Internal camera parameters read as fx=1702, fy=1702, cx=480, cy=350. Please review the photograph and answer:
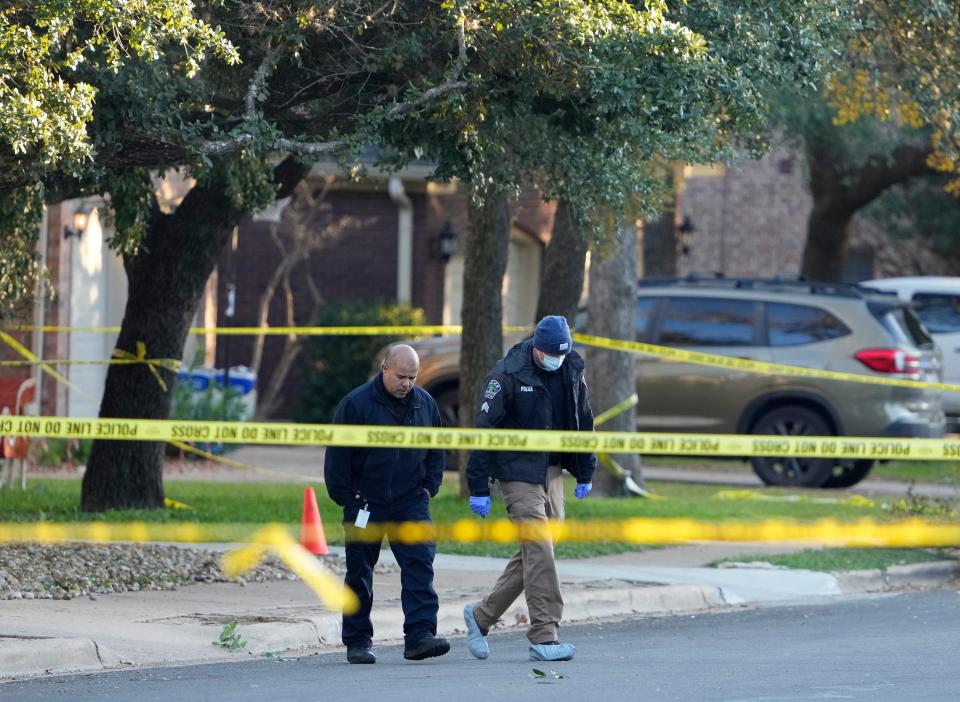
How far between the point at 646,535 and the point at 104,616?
5.31 m

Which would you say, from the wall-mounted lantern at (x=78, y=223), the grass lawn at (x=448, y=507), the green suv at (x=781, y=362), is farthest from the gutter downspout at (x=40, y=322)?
the green suv at (x=781, y=362)

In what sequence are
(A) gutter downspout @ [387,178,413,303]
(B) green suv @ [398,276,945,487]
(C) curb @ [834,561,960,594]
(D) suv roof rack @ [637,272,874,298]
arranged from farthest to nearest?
(A) gutter downspout @ [387,178,413,303], (D) suv roof rack @ [637,272,874,298], (B) green suv @ [398,276,945,487], (C) curb @ [834,561,960,594]

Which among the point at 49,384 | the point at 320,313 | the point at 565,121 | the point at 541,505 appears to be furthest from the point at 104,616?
the point at 320,313

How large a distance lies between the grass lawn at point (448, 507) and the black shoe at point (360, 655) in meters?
3.83

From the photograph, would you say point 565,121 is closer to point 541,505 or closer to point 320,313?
point 541,505

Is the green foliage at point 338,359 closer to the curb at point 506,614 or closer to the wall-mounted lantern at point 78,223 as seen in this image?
the wall-mounted lantern at point 78,223

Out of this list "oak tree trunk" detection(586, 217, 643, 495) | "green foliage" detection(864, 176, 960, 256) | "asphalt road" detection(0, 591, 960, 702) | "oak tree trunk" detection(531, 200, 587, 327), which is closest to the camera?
"asphalt road" detection(0, 591, 960, 702)

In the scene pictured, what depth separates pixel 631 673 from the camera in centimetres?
801

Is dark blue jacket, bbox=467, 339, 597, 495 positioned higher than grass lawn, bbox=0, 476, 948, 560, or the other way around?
dark blue jacket, bbox=467, 339, 597, 495

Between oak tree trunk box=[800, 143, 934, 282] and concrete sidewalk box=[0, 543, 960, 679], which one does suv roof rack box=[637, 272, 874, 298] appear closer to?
concrete sidewalk box=[0, 543, 960, 679]

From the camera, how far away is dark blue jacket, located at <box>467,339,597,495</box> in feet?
27.6

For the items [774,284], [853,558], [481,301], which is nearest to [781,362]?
[774,284]

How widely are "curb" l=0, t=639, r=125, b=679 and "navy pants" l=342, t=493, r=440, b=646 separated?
119 cm

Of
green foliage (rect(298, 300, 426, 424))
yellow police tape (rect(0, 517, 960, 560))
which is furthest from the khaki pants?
green foliage (rect(298, 300, 426, 424))
